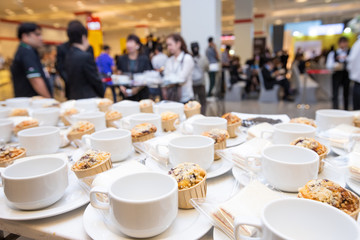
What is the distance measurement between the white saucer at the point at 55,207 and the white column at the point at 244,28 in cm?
1224

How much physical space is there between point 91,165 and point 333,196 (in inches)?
29.8

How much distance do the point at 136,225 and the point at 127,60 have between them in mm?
3507

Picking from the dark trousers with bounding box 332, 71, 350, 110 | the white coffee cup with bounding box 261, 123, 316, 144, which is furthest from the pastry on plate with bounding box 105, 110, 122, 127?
the dark trousers with bounding box 332, 71, 350, 110

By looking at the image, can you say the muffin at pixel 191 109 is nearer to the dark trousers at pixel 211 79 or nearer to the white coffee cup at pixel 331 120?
the white coffee cup at pixel 331 120

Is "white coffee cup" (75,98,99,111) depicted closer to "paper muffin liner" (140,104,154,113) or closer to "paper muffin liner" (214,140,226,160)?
"paper muffin liner" (140,104,154,113)

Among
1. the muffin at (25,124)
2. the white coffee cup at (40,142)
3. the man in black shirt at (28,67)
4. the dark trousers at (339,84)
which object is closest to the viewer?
the white coffee cup at (40,142)

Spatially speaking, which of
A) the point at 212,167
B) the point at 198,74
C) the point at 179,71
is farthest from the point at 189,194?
the point at 198,74

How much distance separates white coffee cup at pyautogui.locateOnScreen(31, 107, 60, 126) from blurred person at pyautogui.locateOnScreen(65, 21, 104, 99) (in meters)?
1.09

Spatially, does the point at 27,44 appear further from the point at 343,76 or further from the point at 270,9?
the point at 270,9

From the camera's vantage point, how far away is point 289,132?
1131 millimetres

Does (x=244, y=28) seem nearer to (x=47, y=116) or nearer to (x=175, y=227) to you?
(x=47, y=116)

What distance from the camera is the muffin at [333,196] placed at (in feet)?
2.15

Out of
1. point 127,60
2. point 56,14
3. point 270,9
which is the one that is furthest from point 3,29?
point 127,60

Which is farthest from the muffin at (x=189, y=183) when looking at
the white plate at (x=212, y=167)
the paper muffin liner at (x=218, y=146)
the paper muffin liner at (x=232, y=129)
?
the paper muffin liner at (x=232, y=129)
